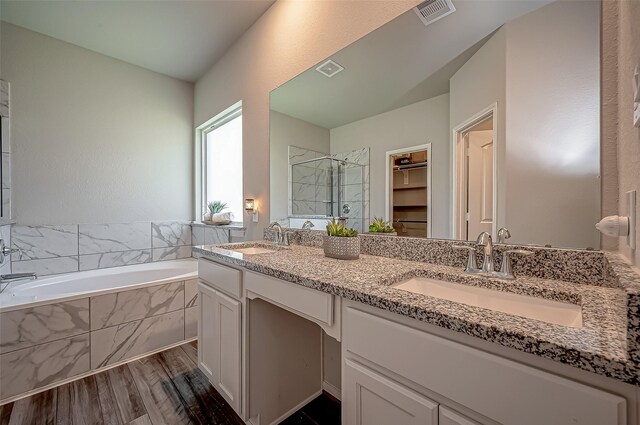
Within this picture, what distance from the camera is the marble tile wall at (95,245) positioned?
2.27 m

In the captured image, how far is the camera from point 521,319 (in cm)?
56

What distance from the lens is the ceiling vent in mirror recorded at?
1585 millimetres

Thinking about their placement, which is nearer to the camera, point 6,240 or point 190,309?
point 6,240

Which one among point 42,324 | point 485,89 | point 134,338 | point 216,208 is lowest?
point 134,338

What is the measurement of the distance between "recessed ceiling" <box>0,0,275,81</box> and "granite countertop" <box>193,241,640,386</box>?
6.80 feet

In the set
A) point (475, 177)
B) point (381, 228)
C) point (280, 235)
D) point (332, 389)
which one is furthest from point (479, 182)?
point (332, 389)

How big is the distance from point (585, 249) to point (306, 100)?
62.3 inches

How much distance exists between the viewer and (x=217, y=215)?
267cm

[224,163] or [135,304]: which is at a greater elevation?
[224,163]

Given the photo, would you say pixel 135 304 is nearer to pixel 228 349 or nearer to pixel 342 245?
pixel 228 349

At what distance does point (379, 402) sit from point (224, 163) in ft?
9.25

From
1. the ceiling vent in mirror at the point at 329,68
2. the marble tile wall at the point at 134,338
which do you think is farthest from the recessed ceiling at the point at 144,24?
the marble tile wall at the point at 134,338

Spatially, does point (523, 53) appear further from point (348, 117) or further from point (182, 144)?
point (182, 144)

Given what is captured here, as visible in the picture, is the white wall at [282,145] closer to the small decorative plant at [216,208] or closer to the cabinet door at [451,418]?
the small decorative plant at [216,208]
